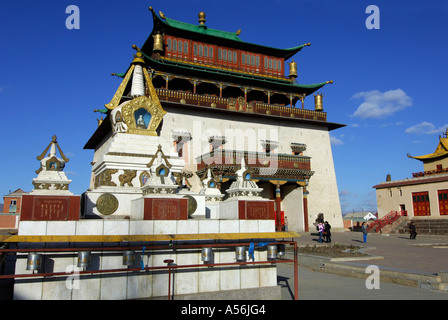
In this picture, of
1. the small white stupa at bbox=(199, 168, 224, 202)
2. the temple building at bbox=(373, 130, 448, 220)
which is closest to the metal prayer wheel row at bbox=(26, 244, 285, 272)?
the small white stupa at bbox=(199, 168, 224, 202)

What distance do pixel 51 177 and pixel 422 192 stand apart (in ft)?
128

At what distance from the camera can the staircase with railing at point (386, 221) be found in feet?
116

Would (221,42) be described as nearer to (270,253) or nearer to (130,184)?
(130,184)

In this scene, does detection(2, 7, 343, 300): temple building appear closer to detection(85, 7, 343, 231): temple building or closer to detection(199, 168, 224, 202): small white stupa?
detection(199, 168, 224, 202): small white stupa

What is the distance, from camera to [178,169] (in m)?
12.0

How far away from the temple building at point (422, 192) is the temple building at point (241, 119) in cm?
Answer: 930

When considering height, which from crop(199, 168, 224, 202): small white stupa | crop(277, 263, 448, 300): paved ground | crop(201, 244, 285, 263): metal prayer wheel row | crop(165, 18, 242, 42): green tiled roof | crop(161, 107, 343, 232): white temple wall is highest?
crop(165, 18, 242, 42): green tiled roof

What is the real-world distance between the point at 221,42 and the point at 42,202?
33457 mm

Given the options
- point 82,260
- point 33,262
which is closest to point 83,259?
point 82,260

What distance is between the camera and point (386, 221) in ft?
121

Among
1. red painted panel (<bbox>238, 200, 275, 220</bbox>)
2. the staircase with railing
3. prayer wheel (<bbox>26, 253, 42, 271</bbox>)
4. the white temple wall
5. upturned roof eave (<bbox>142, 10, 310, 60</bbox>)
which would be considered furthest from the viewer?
the staircase with railing

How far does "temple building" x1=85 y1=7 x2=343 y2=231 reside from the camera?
30.6m

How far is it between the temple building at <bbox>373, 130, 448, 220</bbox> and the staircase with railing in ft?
2.16
